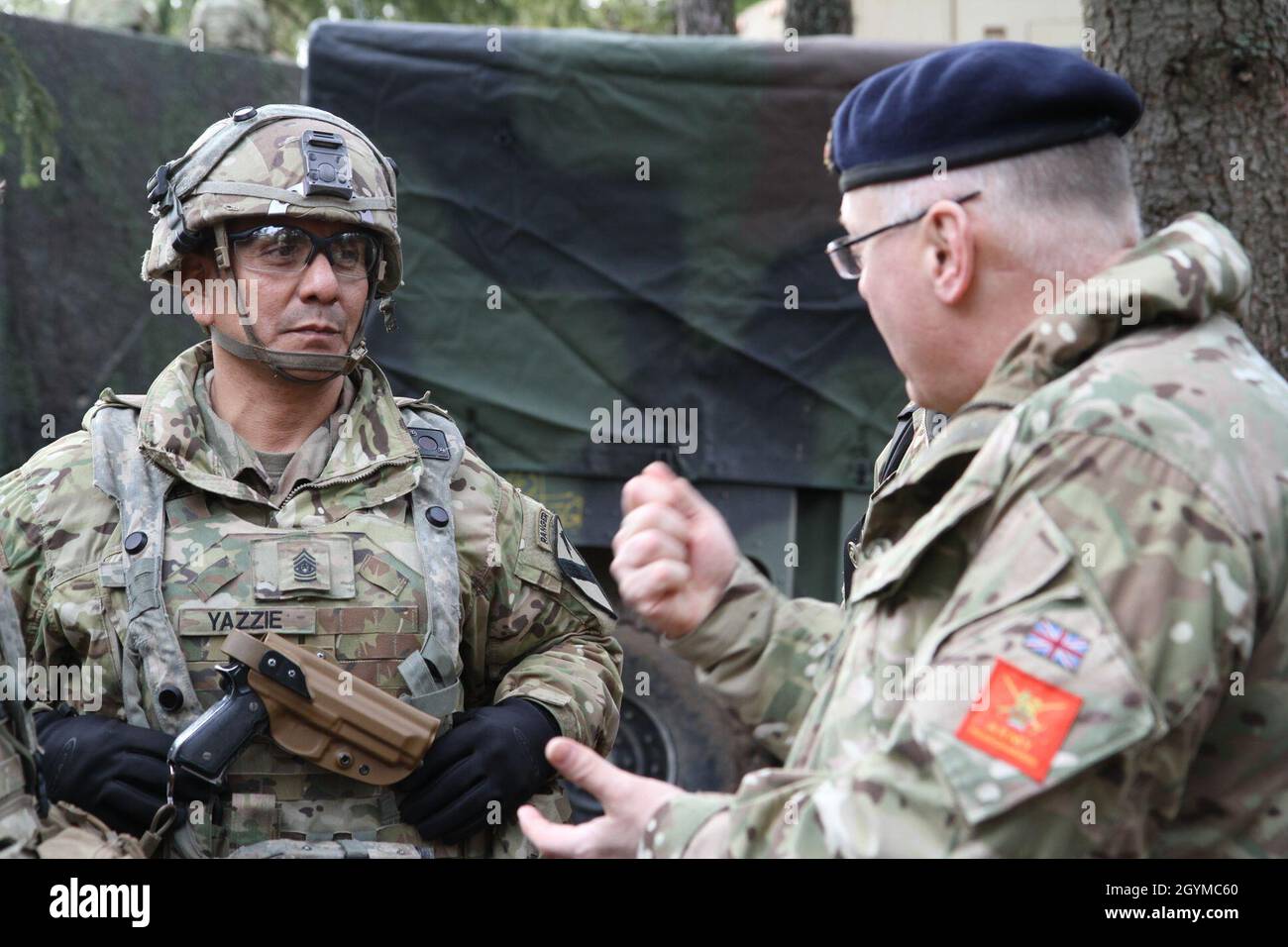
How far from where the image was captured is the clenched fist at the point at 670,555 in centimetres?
201

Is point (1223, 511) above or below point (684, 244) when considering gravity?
below

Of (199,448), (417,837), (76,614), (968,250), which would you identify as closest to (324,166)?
(199,448)

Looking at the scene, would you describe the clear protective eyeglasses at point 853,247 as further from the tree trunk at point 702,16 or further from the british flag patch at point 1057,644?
the tree trunk at point 702,16

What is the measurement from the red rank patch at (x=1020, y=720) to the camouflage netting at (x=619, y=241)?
381 cm

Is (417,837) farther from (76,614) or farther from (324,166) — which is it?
(324,166)

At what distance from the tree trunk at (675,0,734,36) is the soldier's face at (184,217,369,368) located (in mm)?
5363

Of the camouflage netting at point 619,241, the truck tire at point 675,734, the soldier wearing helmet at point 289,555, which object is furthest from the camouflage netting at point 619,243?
the soldier wearing helmet at point 289,555

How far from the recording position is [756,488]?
5492 millimetres

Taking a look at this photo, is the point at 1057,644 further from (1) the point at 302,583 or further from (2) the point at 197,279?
(2) the point at 197,279

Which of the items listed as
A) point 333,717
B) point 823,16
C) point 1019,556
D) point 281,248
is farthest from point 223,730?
point 823,16

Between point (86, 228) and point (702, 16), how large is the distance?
3492 millimetres

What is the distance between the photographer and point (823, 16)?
7801 mm

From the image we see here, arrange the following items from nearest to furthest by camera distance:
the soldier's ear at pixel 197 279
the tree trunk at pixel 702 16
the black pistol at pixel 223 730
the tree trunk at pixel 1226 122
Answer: the black pistol at pixel 223 730, the soldier's ear at pixel 197 279, the tree trunk at pixel 1226 122, the tree trunk at pixel 702 16

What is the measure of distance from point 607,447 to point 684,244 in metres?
0.81
